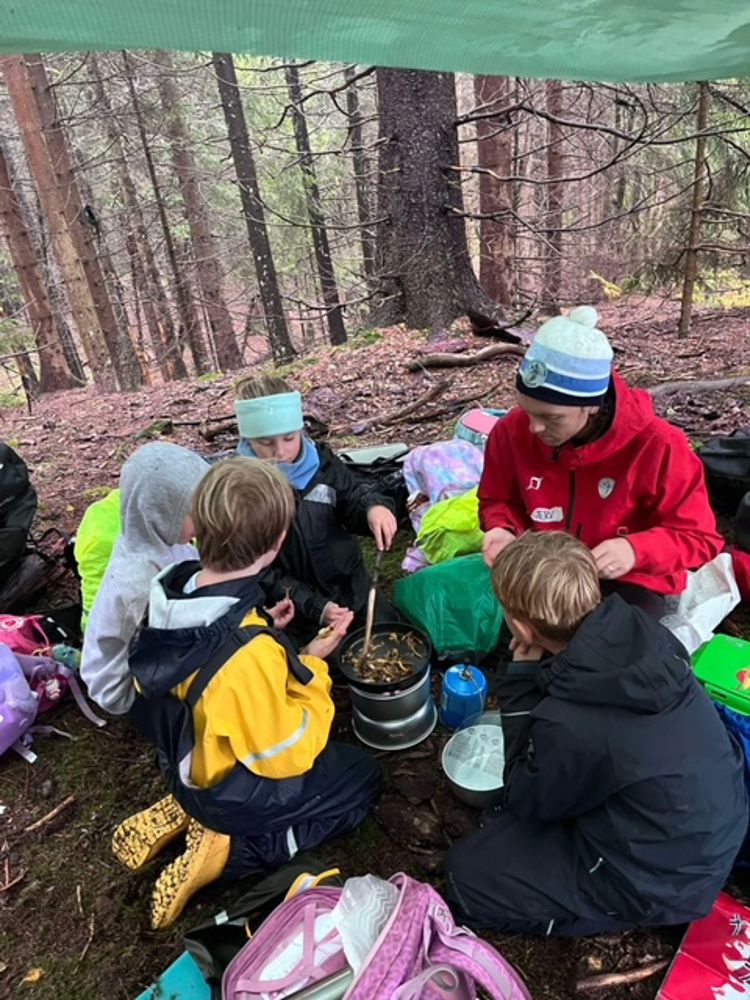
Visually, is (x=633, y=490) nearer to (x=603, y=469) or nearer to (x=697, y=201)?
(x=603, y=469)

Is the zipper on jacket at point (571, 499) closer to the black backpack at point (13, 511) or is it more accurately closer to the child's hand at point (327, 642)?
the child's hand at point (327, 642)

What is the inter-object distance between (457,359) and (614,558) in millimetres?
4355

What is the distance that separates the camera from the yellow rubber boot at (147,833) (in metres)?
2.07

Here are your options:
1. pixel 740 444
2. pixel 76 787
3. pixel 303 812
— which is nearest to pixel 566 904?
pixel 303 812

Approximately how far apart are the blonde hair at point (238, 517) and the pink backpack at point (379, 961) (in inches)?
37.0

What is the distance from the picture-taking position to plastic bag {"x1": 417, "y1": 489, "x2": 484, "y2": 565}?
329 cm

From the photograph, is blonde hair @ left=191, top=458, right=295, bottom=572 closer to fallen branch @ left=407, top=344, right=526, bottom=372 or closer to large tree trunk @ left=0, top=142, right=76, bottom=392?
fallen branch @ left=407, top=344, right=526, bottom=372

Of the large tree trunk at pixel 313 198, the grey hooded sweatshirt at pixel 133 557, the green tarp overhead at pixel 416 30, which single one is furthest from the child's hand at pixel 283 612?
the large tree trunk at pixel 313 198

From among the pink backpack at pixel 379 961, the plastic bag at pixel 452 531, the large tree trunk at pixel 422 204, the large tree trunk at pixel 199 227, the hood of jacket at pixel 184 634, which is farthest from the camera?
the large tree trunk at pixel 199 227

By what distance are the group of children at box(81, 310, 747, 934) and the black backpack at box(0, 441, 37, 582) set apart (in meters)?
1.44

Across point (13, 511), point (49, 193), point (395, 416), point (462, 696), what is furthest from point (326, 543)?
point (49, 193)

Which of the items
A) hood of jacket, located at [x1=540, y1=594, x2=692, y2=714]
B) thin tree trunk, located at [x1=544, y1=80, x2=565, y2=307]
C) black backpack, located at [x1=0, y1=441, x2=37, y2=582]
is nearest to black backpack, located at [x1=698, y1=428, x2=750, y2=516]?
hood of jacket, located at [x1=540, y1=594, x2=692, y2=714]

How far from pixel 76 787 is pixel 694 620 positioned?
2.63m

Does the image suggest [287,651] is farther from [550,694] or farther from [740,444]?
[740,444]
